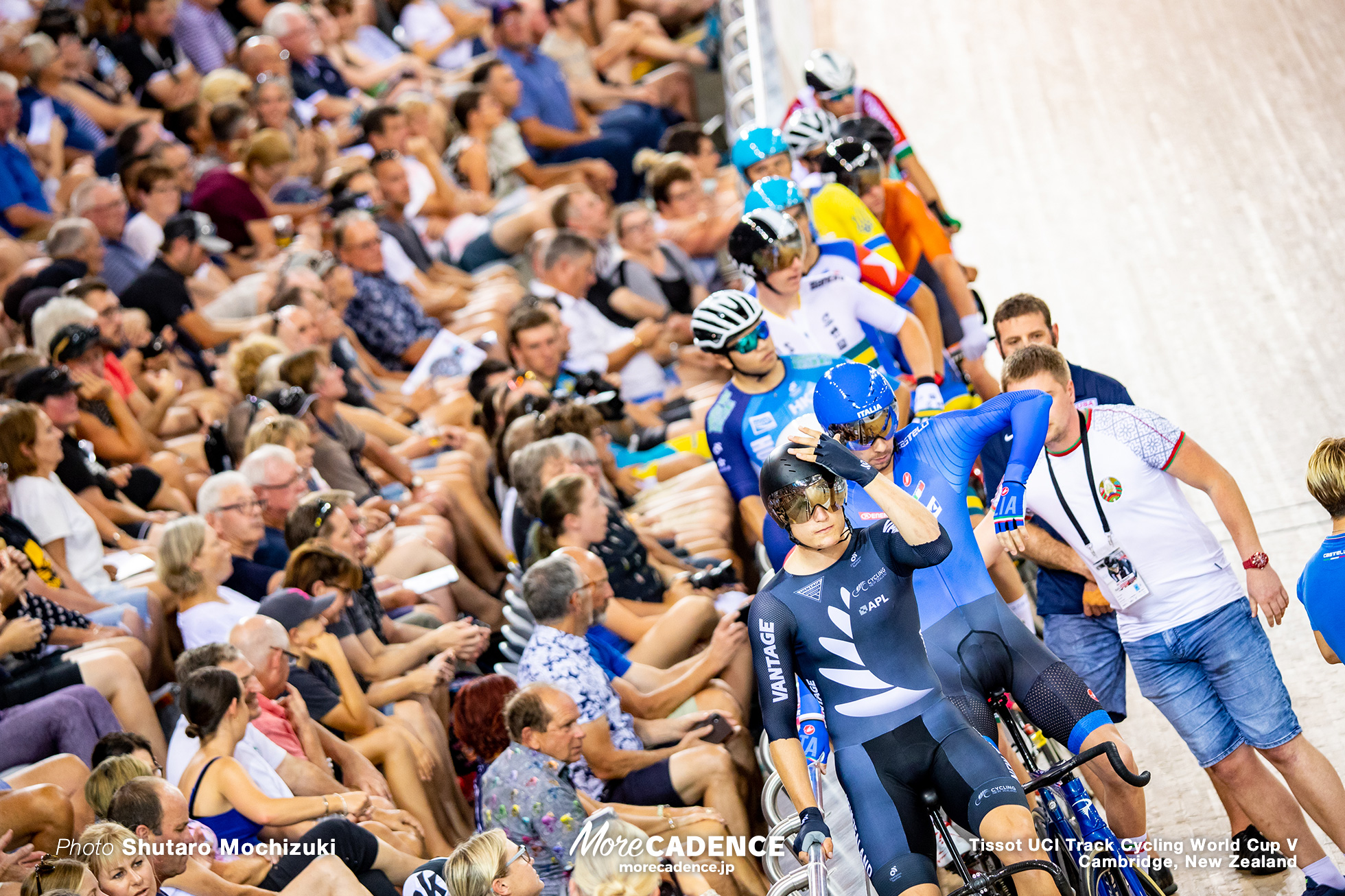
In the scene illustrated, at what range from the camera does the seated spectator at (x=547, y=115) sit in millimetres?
10453

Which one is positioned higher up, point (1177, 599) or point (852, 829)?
point (1177, 599)

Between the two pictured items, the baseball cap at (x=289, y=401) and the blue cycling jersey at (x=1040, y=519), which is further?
the baseball cap at (x=289, y=401)

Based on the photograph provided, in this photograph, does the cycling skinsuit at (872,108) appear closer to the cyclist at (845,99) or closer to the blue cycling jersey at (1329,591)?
the cyclist at (845,99)

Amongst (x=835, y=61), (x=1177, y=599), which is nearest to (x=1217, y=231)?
(x=835, y=61)

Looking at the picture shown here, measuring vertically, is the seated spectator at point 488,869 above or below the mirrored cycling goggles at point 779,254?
below

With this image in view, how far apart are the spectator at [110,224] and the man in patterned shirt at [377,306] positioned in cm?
119

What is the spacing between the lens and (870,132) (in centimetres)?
662

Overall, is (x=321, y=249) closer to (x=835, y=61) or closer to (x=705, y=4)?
(x=835, y=61)

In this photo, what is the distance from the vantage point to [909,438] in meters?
4.40

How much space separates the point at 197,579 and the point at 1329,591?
4116mm

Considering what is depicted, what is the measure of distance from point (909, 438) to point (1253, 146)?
5851 millimetres

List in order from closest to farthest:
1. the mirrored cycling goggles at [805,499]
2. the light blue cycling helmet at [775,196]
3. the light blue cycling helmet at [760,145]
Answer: the mirrored cycling goggles at [805,499] < the light blue cycling helmet at [775,196] < the light blue cycling helmet at [760,145]

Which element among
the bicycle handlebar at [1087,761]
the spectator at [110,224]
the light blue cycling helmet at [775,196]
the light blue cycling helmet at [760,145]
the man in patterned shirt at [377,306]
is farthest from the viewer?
the man in patterned shirt at [377,306]

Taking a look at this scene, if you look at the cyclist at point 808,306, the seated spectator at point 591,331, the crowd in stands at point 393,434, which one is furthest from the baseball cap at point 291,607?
the seated spectator at point 591,331
